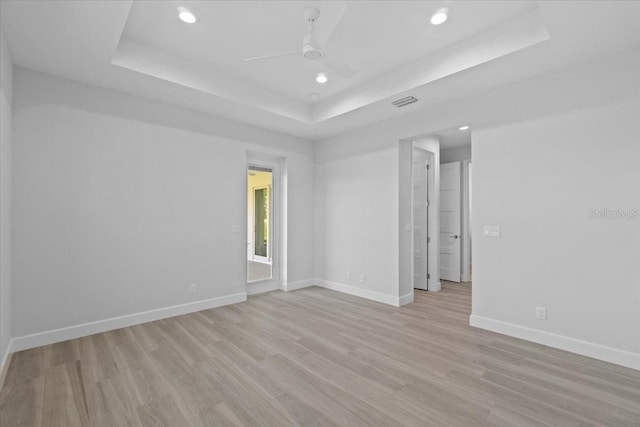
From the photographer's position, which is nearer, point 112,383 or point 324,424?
point 324,424

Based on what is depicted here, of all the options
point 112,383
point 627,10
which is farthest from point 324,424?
point 627,10

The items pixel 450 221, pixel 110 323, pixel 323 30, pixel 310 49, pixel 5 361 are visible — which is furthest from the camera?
pixel 450 221

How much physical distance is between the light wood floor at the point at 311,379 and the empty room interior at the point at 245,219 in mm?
23

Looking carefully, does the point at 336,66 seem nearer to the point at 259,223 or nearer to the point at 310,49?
the point at 310,49

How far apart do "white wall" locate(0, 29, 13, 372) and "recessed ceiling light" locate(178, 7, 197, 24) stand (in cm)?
143

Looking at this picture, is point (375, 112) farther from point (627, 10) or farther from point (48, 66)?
point (48, 66)

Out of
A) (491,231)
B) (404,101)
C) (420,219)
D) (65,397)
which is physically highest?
(404,101)

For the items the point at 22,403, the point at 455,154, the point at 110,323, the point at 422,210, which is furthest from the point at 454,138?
the point at 22,403

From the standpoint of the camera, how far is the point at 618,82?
2.82m

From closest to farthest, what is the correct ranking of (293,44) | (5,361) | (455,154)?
(5,361)
(293,44)
(455,154)

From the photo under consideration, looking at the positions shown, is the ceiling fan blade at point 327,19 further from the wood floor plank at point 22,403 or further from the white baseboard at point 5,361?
the white baseboard at point 5,361

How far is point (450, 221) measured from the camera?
6.46 metres

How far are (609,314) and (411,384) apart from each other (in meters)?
2.09

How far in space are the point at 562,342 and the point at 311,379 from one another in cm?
262
